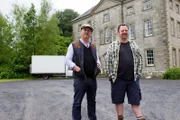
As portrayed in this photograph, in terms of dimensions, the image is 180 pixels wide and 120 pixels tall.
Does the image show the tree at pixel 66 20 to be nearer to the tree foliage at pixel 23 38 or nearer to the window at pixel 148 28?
the tree foliage at pixel 23 38

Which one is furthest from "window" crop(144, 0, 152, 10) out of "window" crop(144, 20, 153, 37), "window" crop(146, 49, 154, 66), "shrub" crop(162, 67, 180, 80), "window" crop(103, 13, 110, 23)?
"shrub" crop(162, 67, 180, 80)

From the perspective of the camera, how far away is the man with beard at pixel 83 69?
3.73 metres

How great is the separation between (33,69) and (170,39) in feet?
54.9

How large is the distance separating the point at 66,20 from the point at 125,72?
50.2 m

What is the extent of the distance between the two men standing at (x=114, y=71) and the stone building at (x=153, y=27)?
20.4 metres

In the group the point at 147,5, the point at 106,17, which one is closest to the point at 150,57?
the point at 147,5

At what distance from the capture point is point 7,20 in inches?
1233

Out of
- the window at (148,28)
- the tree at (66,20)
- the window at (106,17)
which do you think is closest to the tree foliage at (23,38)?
the window at (106,17)

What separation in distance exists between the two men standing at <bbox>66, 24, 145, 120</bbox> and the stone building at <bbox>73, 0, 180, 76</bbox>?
20448 mm

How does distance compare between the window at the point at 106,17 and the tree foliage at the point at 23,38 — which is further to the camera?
the window at the point at 106,17

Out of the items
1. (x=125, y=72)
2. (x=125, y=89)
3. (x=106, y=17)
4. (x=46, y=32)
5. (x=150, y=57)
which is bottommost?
(x=125, y=89)

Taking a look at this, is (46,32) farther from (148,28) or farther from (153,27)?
(153,27)

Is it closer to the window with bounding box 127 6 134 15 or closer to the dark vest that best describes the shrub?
the window with bounding box 127 6 134 15

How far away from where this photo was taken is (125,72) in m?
3.73
